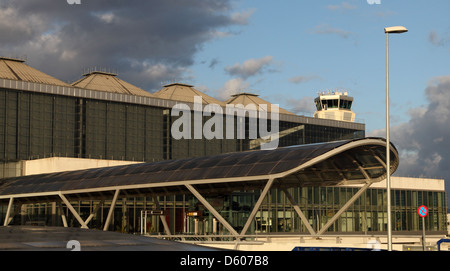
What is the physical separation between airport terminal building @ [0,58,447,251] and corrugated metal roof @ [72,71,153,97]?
0.77 feet

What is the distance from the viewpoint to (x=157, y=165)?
54000 millimetres

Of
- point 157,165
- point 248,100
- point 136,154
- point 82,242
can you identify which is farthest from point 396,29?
point 248,100

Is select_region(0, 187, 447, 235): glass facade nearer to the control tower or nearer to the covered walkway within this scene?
the covered walkway

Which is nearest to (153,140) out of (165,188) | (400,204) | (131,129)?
(131,129)

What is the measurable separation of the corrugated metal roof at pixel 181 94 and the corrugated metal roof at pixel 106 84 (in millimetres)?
5181

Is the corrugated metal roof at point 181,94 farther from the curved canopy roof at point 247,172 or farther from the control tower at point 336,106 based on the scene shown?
the curved canopy roof at point 247,172

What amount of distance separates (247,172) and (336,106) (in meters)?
113

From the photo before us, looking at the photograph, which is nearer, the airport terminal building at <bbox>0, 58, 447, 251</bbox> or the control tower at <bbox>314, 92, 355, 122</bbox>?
the airport terminal building at <bbox>0, 58, 447, 251</bbox>

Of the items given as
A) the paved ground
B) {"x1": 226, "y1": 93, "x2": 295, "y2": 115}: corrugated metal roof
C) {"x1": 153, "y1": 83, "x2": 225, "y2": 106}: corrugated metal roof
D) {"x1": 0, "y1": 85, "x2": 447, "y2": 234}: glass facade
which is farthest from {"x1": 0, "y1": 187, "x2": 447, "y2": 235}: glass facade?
the paved ground

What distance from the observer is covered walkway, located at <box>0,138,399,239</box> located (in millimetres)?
42750

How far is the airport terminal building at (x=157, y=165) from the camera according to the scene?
49375 millimetres

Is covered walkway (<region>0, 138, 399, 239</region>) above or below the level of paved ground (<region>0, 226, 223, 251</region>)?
above

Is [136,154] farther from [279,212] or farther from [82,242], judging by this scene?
[82,242]
